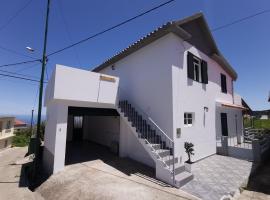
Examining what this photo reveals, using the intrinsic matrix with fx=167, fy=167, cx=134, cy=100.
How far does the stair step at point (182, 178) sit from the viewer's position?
6434 millimetres

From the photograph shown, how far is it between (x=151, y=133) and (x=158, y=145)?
1020 mm

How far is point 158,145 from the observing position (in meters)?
8.36

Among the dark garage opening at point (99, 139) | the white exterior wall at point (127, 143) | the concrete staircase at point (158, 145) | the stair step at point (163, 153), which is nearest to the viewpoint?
the concrete staircase at point (158, 145)

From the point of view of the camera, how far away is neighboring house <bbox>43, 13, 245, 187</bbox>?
8219mm

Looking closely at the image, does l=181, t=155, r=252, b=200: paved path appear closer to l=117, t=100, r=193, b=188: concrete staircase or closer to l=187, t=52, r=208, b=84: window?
l=117, t=100, r=193, b=188: concrete staircase

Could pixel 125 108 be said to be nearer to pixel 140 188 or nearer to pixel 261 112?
pixel 140 188

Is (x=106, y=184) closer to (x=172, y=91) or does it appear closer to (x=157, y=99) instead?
(x=157, y=99)

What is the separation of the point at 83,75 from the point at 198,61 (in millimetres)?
7848

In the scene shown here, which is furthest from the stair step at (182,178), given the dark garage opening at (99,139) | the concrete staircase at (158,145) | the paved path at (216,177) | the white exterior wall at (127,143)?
the white exterior wall at (127,143)

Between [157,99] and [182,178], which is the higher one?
[157,99]

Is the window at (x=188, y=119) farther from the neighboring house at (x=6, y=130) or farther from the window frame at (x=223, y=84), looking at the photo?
the neighboring house at (x=6, y=130)

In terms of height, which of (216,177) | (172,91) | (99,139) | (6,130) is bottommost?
(6,130)

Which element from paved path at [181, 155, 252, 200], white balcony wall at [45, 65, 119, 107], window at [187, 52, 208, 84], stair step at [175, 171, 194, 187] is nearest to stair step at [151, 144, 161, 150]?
stair step at [175, 171, 194, 187]

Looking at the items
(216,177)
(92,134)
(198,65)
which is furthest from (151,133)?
(92,134)
